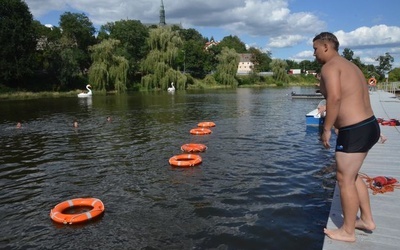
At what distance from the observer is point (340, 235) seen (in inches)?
169

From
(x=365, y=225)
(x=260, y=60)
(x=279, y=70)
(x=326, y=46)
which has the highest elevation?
(x=260, y=60)

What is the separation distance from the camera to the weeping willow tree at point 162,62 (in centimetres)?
5856

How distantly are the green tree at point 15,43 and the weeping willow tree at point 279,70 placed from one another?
62.4m

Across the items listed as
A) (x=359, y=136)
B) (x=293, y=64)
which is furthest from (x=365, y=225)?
(x=293, y=64)

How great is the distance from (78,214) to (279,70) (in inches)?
3645

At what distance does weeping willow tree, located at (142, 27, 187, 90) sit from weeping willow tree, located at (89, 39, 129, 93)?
538 centimetres

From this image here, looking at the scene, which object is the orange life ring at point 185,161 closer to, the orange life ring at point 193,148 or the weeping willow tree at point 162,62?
the orange life ring at point 193,148

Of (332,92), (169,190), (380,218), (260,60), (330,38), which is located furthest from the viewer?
(260,60)

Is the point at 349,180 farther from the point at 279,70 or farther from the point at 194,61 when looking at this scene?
the point at 279,70

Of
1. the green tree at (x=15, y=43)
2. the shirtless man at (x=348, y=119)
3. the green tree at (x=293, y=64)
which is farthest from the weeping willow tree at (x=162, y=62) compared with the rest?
the green tree at (x=293, y=64)

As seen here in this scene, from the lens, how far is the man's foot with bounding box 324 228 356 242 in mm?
4238

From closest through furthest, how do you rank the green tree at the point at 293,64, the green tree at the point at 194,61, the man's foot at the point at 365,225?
the man's foot at the point at 365,225, the green tree at the point at 194,61, the green tree at the point at 293,64

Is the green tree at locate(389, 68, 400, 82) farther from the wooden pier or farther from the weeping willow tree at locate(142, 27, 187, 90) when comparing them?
the wooden pier

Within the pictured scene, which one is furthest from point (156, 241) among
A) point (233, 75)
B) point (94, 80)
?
point (233, 75)
